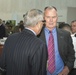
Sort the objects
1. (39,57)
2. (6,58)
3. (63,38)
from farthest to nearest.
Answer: (63,38) → (6,58) → (39,57)

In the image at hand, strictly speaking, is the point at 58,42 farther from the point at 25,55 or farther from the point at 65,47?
the point at 25,55

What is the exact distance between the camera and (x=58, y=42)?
10.2 feet

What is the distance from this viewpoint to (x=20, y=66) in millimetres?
2457

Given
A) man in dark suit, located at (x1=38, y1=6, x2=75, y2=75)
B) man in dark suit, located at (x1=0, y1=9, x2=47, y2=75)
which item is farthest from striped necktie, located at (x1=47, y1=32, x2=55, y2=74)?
A: man in dark suit, located at (x1=0, y1=9, x2=47, y2=75)

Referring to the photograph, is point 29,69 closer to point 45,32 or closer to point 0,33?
point 45,32

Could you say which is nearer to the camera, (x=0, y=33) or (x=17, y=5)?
(x=0, y=33)

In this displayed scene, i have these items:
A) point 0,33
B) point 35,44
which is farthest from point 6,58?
point 0,33

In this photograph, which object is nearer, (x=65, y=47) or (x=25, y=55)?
(x=25, y=55)

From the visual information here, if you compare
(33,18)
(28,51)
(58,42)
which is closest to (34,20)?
(33,18)

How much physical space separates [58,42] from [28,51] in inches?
30.2

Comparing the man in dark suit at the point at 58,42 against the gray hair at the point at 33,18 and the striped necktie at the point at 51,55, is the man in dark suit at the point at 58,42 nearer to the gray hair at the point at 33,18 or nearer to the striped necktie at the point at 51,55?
the striped necktie at the point at 51,55

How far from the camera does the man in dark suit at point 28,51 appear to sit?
240 cm

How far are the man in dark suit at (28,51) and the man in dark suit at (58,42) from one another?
0.61 m

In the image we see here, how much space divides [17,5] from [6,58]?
8576mm
